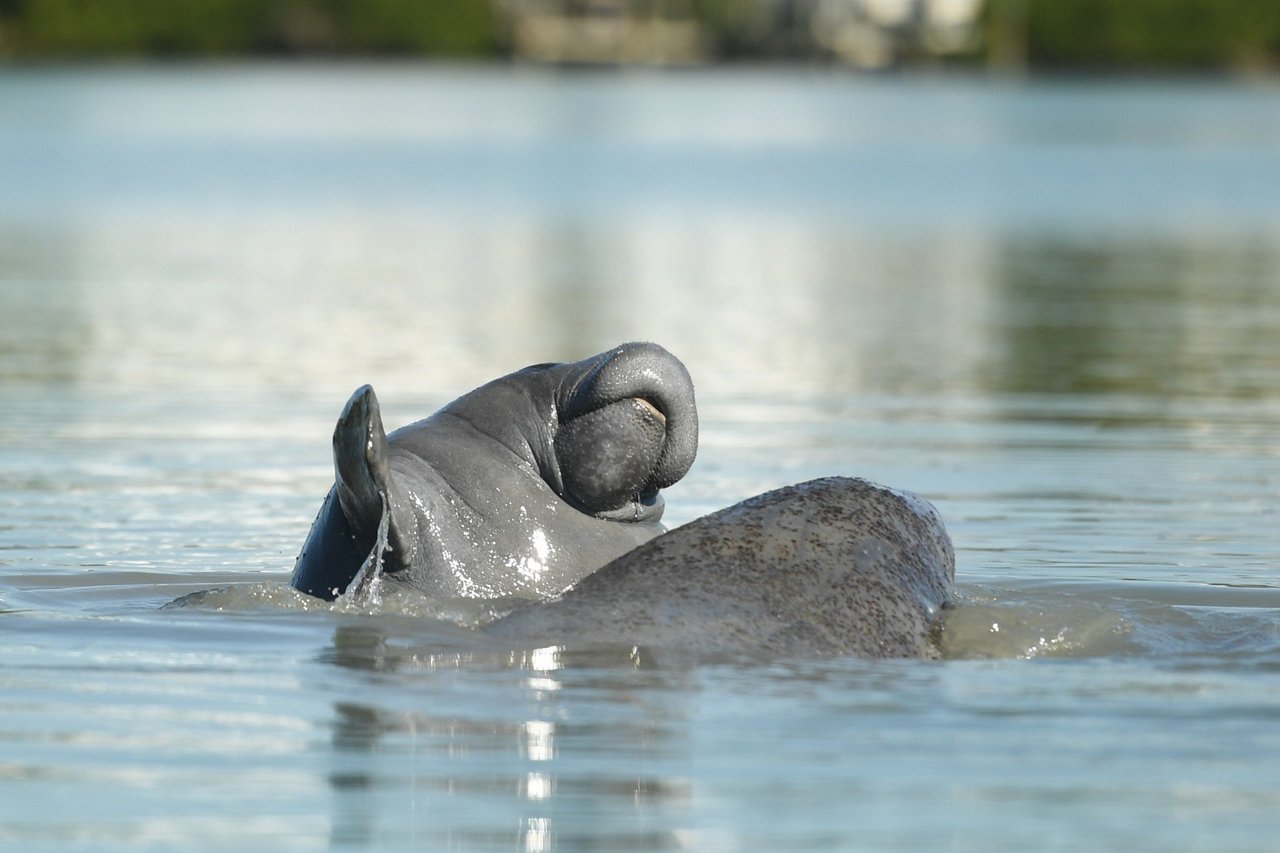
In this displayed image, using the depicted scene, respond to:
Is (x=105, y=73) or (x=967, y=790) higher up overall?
(x=967, y=790)

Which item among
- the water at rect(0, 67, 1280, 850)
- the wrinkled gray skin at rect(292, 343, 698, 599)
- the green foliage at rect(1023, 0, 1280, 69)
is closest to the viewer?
the water at rect(0, 67, 1280, 850)

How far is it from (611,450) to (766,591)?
66cm

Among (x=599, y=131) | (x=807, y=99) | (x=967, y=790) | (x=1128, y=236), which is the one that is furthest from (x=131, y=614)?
(x=807, y=99)

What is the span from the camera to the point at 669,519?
9.19m

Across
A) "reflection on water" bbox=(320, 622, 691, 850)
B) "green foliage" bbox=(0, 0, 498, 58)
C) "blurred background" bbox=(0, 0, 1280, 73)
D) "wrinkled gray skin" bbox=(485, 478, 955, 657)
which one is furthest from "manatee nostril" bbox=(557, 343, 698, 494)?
"blurred background" bbox=(0, 0, 1280, 73)

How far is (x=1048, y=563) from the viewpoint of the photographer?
840 centimetres

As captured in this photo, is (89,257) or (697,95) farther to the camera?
(697,95)

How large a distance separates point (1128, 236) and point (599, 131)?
1685 inches

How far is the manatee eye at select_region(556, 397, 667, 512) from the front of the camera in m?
6.42

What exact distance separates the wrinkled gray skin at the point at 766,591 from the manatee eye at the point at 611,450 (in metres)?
0.26

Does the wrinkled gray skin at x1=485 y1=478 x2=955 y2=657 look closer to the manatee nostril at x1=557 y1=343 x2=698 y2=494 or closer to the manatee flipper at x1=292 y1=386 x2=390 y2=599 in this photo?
the manatee nostril at x1=557 y1=343 x2=698 y2=494

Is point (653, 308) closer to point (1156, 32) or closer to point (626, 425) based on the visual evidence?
point (626, 425)

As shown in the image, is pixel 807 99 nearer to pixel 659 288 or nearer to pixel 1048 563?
pixel 659 288

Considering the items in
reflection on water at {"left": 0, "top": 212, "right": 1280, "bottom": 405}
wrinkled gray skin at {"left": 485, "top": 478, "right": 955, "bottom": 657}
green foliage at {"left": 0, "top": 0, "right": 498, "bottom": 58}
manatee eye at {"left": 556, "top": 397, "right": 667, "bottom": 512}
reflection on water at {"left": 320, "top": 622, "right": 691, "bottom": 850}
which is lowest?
green foliage at {"left": 0, "top": 0, "right": 498, "bottom": 58}
